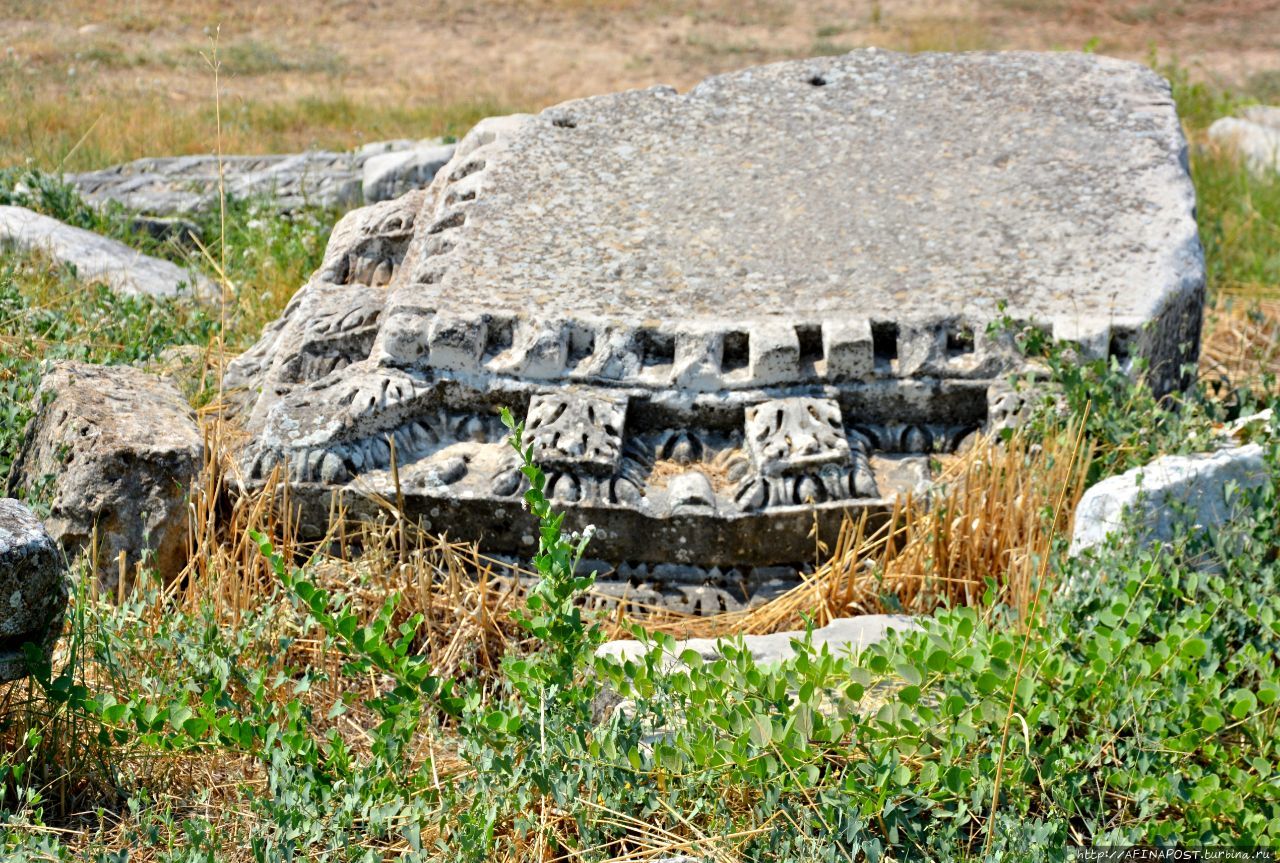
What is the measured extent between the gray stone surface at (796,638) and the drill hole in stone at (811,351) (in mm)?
833

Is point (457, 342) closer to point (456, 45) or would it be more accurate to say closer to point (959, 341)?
point (959, 341)

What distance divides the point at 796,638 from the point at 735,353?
3.75ft

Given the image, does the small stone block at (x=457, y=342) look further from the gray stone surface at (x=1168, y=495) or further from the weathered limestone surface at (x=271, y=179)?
the weathered limestone surface at (x=271, y=179)

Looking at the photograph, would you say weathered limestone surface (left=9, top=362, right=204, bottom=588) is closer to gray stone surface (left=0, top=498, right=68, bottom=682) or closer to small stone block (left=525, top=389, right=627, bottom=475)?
gray stone surface (left=0, top=498, right=68, bottom=682)

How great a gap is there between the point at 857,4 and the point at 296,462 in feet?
43.4

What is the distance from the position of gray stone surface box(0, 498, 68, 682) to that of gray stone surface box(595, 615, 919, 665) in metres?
1.19

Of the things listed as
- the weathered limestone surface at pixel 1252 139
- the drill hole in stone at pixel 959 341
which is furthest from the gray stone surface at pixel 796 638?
the weathered limestone surface at pixel 1252 139

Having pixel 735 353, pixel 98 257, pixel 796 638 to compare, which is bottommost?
pixel 796 638

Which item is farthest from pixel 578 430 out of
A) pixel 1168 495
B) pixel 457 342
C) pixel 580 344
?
pixel 1168 495

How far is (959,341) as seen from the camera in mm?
3812

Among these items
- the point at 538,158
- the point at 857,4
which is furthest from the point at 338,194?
the point at 857,4

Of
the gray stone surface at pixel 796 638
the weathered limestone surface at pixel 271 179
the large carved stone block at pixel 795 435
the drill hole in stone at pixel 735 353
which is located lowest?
the gray stone surface at pixel 796 638

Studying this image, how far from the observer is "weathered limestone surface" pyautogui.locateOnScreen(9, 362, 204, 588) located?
3.31 metres

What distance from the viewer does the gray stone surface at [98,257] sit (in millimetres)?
5164
